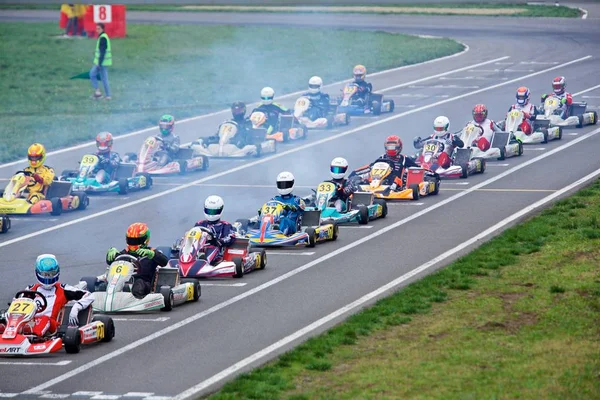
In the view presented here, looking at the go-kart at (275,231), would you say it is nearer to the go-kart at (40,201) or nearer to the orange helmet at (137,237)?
the orange helmet at (137,237)

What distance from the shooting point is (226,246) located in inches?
811

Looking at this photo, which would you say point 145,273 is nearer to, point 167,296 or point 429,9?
point 167,296

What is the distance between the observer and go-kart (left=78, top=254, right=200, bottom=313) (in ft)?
58.6

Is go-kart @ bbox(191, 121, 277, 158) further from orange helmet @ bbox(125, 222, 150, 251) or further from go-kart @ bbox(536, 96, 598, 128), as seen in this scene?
orange helmet @ bbox(125, 222, 150, 251)

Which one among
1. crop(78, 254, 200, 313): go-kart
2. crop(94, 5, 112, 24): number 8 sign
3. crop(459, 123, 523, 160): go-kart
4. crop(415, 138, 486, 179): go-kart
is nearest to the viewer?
crop(78, 254, 200, 313): go-kart

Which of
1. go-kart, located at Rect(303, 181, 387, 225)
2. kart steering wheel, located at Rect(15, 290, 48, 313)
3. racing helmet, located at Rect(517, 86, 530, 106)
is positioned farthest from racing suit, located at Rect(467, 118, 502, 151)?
A: kart steering wheel, located at Rect(15, 290, 48, 313)

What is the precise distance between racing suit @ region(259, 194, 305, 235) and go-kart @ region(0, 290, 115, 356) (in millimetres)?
6691

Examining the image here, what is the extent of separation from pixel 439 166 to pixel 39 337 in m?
15.9

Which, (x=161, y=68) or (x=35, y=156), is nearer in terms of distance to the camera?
(x=35, y=156)

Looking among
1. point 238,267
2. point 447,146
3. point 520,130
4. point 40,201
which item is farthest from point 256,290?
point 520,130

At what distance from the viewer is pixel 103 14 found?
64.3m

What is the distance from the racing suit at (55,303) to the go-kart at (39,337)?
59mm

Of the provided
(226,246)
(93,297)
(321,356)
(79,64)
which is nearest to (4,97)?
(79,64)

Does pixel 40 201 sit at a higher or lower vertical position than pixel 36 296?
lower
